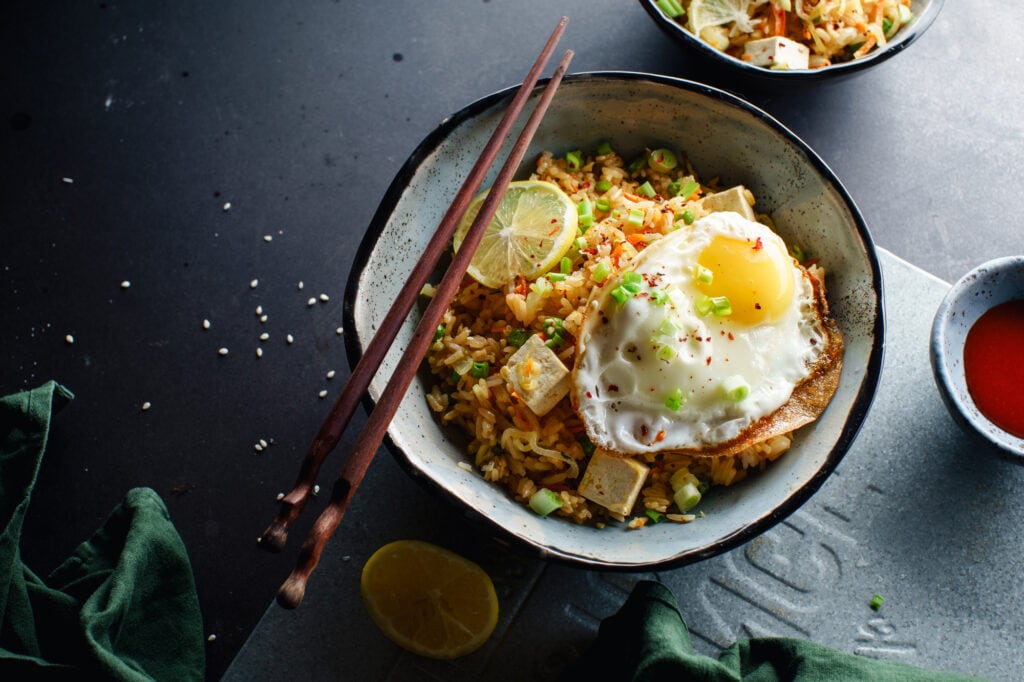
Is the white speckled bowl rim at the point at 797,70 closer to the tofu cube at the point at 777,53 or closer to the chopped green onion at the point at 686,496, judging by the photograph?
the tofu cube at the point at 777,53

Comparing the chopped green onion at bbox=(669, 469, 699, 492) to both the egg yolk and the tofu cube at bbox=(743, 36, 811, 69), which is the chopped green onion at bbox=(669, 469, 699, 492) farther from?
the tofu cube at bbox=(743, 36, 811, 69)

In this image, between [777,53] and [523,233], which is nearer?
[523,233]

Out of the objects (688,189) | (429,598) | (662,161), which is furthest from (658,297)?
(429,598)

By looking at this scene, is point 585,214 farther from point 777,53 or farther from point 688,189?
point 777,53

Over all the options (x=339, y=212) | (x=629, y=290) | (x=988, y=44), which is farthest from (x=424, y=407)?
(x=988, y=44)

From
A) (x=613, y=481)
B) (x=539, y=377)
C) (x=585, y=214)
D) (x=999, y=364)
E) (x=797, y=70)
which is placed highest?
(x=797, y=70)

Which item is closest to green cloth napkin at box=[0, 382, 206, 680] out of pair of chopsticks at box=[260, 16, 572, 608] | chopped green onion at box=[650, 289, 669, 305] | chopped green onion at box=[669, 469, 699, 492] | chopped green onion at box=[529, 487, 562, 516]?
pair of chopsticks at box=[260, 16, 572, 608]

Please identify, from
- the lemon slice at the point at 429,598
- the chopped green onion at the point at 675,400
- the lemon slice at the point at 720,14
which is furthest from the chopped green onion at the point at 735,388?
the lemon slice at the point at 720,14
